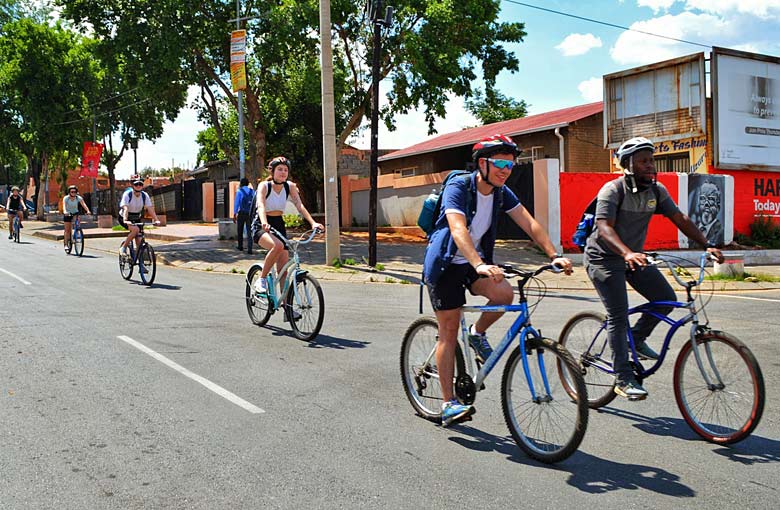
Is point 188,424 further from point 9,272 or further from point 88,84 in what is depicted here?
point 88,84

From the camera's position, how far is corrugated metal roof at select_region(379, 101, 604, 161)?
1109 inches

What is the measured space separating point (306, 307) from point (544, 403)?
4434 millimetres

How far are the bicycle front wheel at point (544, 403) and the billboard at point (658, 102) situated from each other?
20.9 metres

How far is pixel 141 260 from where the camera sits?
13.5 metres

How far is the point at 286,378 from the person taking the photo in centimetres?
648

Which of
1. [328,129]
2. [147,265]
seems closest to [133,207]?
[147,265]

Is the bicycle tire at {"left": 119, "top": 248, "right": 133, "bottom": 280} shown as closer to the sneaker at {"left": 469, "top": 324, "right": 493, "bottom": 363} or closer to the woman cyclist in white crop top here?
the woman cyclist in white crop top

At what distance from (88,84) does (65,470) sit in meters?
38.3

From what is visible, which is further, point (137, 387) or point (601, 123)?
point (601, 123)

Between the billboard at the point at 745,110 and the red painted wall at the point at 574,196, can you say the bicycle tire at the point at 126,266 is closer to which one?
the red painted wall at the point at 574,196

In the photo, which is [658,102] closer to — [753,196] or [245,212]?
[753,196]

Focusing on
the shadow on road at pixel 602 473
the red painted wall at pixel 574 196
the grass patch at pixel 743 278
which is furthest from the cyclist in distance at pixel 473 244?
the red painted wall at pixel 574 196

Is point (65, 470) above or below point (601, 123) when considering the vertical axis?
below

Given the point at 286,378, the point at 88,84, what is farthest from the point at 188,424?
the point at 88,84
